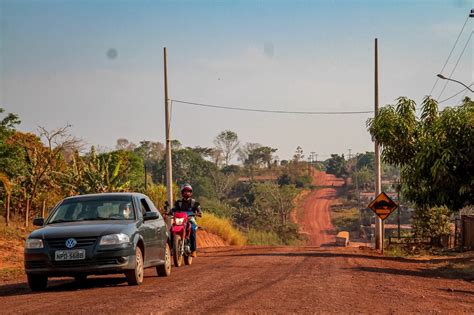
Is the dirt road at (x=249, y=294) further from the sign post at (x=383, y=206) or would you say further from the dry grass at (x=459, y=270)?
the sign post at (x=383, y=206)

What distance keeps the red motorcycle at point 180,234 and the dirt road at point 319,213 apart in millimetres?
63222

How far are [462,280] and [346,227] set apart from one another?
80416 mm

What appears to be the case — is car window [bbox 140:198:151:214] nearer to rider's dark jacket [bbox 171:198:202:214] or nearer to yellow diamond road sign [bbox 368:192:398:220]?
rider's dark jacket [bbox 171:198:202:214]

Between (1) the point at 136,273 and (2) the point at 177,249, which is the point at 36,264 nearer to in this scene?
(1) the point at 136,273

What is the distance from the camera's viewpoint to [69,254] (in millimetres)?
11992

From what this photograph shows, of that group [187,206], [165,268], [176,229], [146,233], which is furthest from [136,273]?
[187,206]

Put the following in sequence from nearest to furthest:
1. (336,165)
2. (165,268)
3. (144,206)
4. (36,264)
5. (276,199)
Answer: (36,264)
(144,206)
(165,268)
(276,199)
(336,165)

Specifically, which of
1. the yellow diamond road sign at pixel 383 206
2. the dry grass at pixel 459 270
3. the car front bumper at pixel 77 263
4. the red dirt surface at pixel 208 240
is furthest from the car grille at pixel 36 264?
the red dirt surface at pixel 208 240

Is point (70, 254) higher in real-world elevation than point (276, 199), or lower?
higher

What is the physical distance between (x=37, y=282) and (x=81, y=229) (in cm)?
128

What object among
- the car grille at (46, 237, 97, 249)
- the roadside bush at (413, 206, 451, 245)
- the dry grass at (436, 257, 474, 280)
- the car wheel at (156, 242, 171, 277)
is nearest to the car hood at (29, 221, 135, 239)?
the car grille at (46, 237, 97, 249)

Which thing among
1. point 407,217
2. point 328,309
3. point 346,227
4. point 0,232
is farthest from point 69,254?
point 407,217

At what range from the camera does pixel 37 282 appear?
12.5 meters

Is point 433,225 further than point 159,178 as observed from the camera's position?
No
